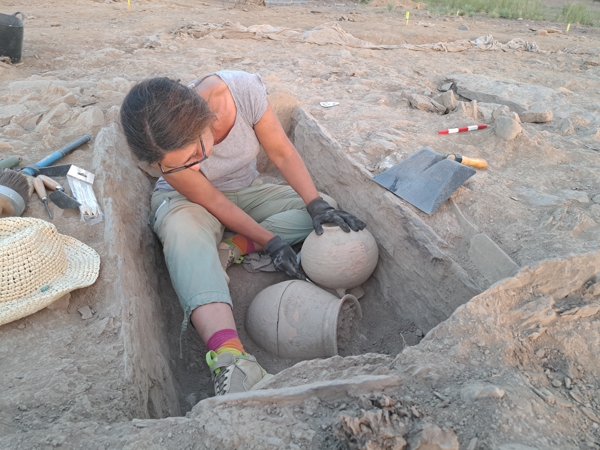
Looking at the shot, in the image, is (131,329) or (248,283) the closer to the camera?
(131,329)

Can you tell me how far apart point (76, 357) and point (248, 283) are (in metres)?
1.29

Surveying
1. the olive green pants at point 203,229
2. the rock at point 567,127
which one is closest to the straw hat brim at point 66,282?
the olive green pants at point 203,229

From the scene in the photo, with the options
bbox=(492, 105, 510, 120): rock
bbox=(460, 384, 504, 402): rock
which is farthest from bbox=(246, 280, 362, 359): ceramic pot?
bbox=(492, 105, 510, 120): rock

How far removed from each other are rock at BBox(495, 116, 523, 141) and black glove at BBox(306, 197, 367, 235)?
52.7 inches

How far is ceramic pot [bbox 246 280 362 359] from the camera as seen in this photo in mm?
2365

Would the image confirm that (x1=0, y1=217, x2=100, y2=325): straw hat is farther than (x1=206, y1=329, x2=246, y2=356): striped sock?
No

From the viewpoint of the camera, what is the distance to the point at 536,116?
3.63 m

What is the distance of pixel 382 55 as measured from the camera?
589 centimetres

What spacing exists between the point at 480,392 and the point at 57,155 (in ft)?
8.65

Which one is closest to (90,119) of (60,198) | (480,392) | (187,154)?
(60,198)

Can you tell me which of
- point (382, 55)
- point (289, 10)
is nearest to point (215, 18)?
point (289, 10)

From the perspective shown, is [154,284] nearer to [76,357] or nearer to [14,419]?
[76,357]

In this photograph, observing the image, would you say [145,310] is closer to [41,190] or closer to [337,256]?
[41,190]

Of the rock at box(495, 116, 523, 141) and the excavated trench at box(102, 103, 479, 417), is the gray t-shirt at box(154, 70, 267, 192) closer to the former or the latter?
the excavated trench at box(102, 103, 479, 417)
